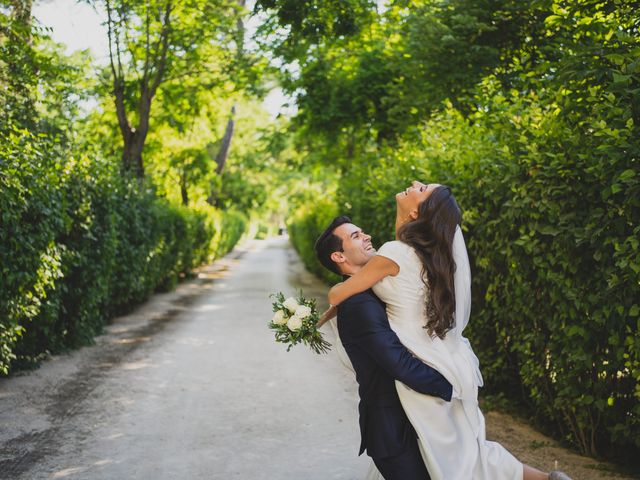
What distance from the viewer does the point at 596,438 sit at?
204 inches

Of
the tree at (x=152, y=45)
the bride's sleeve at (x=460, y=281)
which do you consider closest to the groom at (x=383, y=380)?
the bride's sleeve at (x=460, y=281)

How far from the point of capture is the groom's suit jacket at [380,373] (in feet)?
9.91

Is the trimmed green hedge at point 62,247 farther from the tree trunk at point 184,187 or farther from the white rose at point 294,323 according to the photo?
the tree trunk at point 184,187

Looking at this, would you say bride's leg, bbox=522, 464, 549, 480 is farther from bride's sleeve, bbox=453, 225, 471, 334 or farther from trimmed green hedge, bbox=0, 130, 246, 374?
trimmed green hedge, bbox=0, 130, 246, 374

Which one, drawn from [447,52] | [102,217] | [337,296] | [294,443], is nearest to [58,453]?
[294,443]

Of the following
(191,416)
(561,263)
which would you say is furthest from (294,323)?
(191,416)

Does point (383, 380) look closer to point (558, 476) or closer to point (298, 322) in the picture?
point (298, 322)

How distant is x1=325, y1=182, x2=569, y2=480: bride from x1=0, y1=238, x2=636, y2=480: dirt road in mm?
1848

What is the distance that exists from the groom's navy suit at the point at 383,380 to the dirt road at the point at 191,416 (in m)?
1.73

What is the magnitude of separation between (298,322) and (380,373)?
56 centimetres

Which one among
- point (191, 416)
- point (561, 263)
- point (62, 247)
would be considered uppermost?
point (561, 263)

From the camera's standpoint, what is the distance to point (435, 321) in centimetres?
316

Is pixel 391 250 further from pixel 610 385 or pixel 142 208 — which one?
pixel 142 208

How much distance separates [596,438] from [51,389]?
577 centimetres
